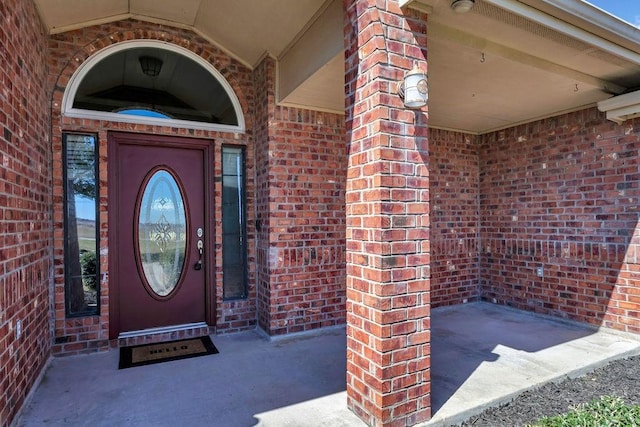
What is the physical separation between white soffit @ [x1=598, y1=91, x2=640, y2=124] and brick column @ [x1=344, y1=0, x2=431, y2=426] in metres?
2.85

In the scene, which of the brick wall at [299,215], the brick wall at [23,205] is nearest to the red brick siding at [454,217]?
the brick wall at [299,215]

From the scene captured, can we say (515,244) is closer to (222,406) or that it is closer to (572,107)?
(572,107)

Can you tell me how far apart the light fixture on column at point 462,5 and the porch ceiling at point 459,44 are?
6 centimetres

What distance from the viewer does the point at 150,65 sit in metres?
4.08

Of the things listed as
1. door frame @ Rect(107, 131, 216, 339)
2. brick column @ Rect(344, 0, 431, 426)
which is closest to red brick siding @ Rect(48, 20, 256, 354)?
door frame @ Rect(107, 131, 216, 339)

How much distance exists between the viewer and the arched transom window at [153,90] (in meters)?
3.79

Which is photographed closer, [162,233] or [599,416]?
[599,416]

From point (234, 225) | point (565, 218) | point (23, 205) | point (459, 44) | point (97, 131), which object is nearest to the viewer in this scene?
point (23, 205)

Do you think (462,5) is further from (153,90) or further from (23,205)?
(23,205)

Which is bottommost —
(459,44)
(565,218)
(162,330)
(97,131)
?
(162,330)

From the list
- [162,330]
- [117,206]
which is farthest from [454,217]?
[117,206]

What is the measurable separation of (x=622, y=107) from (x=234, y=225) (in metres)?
4.52

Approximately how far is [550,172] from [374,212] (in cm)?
383

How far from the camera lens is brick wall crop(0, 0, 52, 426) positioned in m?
2.42
